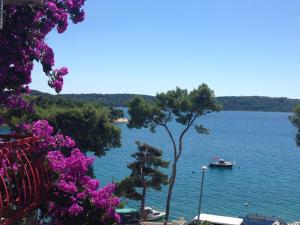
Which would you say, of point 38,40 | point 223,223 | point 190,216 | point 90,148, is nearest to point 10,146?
point 38,40

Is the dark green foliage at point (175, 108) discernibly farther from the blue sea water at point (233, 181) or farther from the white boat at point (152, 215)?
the blue sea water at point (233, 181)

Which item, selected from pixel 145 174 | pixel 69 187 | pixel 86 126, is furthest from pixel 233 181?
pixel 69 187

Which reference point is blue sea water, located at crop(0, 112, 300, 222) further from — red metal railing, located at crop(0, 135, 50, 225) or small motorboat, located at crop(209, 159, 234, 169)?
red metal railing, located at crop(0, 135, 50, 225)

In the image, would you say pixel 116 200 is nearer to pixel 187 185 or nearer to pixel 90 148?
pixel 90 148

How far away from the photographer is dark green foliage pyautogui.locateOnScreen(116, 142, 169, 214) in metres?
36.8

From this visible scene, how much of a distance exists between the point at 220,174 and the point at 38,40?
8267cm

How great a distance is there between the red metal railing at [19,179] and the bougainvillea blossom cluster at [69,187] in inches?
11.9

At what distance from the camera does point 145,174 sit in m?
37.3

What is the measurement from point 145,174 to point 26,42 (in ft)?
96.3

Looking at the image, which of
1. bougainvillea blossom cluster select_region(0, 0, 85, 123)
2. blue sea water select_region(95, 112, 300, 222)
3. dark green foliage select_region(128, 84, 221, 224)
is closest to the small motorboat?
blue sea water select_region(95, 112, 300, 222)

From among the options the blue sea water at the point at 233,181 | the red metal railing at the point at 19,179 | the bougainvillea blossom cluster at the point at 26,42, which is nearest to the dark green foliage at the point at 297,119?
the blue sea water at the point at 233,181

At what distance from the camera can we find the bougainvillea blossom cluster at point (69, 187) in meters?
9.22

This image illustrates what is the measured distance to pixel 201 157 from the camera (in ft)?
356

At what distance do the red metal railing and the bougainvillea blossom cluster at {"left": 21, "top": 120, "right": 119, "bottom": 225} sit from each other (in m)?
0.30
